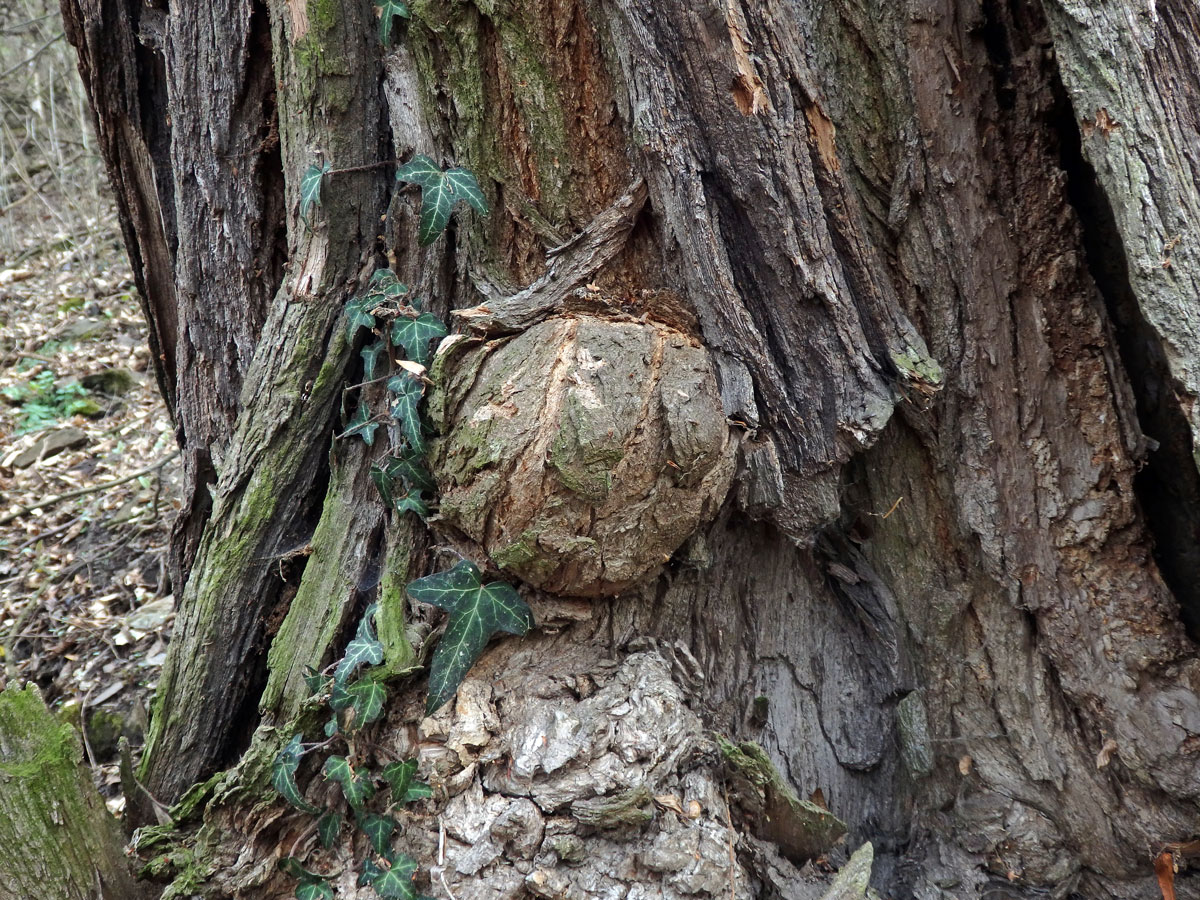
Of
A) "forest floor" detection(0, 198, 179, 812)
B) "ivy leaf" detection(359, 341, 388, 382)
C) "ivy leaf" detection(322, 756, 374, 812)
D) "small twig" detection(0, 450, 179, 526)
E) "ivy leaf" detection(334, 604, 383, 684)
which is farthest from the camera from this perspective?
"small twig" detection(0, 450, 179, 526)

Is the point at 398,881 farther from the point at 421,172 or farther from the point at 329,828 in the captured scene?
the point at 421,172

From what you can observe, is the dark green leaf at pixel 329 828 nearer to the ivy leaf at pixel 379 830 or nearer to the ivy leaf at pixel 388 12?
the ivy leaf at pixel 379 830

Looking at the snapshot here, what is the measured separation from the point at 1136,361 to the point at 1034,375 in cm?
23

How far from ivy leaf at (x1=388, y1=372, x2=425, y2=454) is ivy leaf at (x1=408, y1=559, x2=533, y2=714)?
1.07 feet

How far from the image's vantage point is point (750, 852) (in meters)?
1.91

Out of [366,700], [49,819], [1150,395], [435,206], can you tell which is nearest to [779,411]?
[1150,395]

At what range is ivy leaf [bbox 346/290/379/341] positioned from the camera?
211cm

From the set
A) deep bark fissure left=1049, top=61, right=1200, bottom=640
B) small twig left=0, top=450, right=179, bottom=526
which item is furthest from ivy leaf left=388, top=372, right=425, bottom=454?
small twig left=0, top=450, right=179, bottom=526

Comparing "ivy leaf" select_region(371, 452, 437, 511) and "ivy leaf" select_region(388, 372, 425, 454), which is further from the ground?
"ivy leaf" select_region(388, 372, 425, 454)

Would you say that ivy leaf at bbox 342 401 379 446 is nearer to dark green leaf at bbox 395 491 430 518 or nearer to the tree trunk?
dark green leaf at bbox 395 491 430 518

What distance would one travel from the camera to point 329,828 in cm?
184

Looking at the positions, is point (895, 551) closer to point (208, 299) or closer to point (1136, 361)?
point (1136, 361)

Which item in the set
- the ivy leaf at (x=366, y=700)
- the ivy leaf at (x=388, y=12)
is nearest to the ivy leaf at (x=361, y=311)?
the ivy leaf at (x=388, y=12)

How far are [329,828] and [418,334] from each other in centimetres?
123
